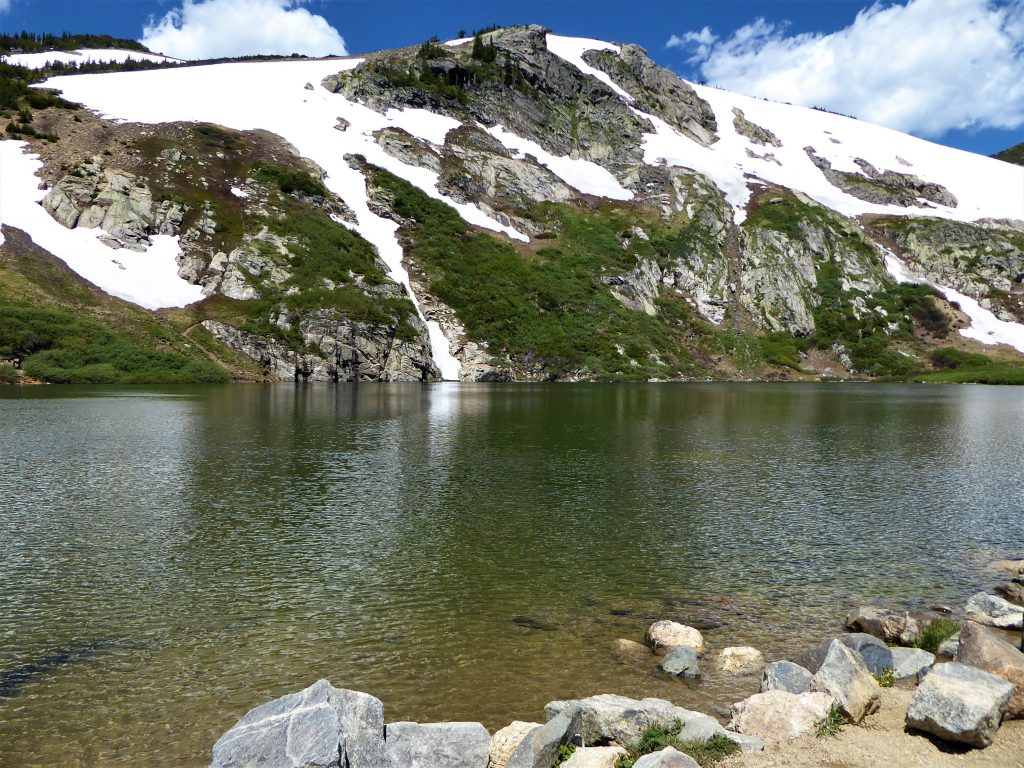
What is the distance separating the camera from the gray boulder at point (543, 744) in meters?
9.59

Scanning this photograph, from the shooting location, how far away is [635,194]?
18900cm

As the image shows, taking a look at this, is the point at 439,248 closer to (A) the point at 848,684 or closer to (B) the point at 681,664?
(B) the point at 681,664

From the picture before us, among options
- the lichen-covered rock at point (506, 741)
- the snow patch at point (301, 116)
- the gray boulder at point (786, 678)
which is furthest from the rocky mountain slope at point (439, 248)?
the gray boulder at point (786, 678)

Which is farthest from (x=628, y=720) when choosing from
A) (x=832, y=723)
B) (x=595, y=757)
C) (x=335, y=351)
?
(x=335, y=351)

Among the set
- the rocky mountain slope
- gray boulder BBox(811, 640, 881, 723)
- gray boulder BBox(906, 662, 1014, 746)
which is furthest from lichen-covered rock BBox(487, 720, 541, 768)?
the rocky mountain slope

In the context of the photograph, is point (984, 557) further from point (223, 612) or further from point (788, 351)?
point (788, 351)

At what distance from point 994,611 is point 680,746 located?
1209 cm

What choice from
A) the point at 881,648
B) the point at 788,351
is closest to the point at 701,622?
the point at 881,648

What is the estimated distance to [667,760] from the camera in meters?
9.20

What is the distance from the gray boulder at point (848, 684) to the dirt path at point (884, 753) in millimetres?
397

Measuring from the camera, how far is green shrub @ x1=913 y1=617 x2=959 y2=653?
15.0 metres

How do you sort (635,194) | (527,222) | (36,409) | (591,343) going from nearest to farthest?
(36,409)
(591,343)
(527,222)
(635,194)

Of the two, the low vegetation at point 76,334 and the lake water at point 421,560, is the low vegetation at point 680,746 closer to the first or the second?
the lake water at point 421,560

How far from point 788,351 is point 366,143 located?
119m
